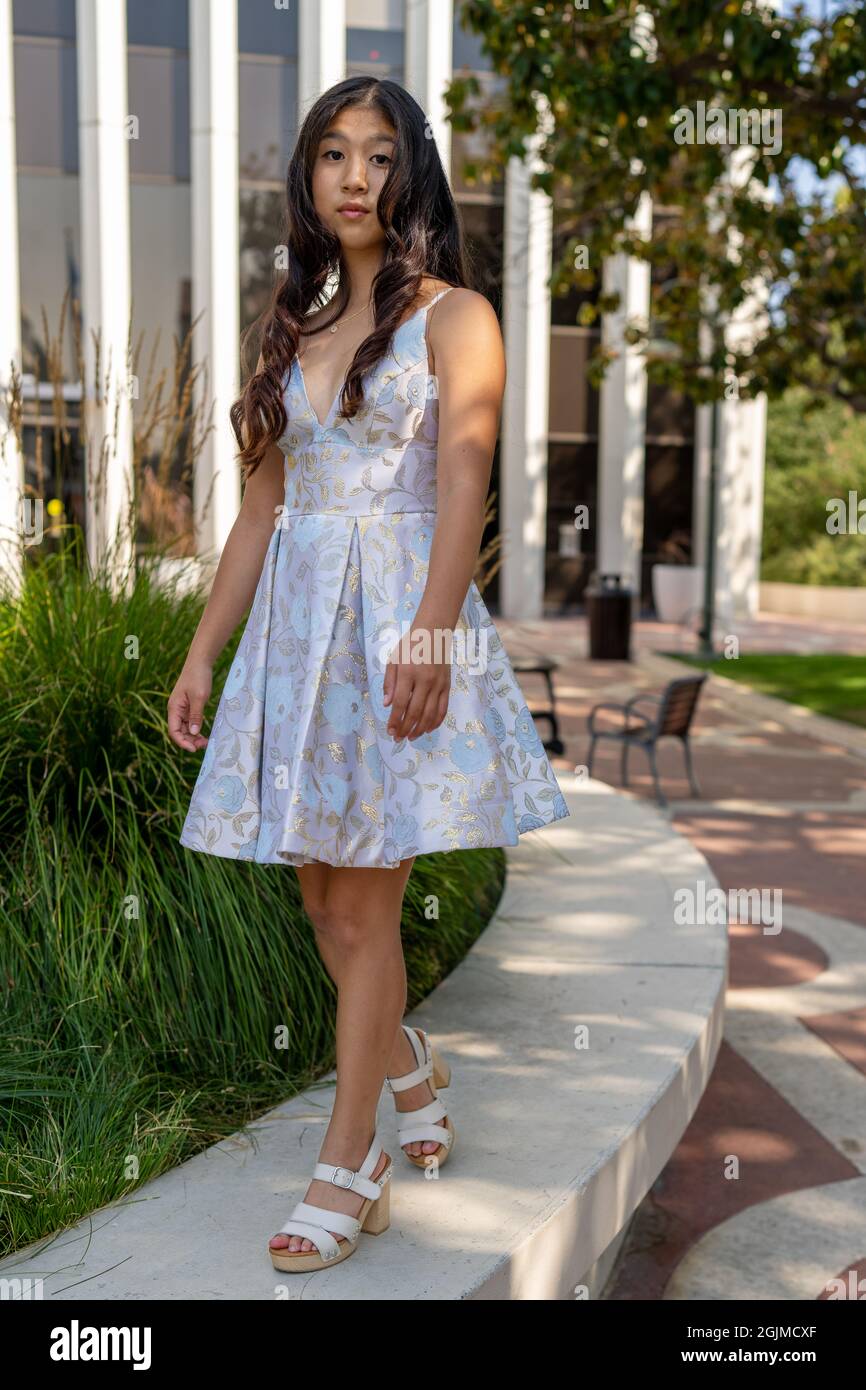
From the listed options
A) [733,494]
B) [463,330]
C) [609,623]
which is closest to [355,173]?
[463,330]

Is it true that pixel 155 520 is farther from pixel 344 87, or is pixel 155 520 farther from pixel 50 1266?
Result: pixel 50 1266

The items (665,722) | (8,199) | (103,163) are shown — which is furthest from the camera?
(103,163)

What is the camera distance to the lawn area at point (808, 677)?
13.3 m

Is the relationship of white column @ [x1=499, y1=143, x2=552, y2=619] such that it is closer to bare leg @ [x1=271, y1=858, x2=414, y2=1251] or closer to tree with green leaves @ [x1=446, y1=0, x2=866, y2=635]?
tree with green leaves @ [x1=446, y1=0, x2=866, y2=635]

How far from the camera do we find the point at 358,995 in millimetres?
2346

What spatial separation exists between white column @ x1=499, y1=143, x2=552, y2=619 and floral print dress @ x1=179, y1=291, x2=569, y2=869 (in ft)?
64.5

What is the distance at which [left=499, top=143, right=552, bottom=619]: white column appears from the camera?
2175 cm

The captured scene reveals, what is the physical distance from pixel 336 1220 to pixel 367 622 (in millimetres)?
1005

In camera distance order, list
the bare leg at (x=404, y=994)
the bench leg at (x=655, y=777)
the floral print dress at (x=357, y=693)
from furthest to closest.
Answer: the bench leg at (x=655, y=777) → the bare leg at (x=404, y=994) → the floral print dress at (x=357, y=693)

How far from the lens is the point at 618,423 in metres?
23.4

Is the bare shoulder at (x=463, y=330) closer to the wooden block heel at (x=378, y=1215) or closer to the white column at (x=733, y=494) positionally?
the wooden block heel at (x=378, y=1215)

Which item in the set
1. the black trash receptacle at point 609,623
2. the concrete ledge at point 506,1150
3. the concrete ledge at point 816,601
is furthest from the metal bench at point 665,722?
the concrete ledge at point 816,601

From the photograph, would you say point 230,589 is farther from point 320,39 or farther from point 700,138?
point 320,39
